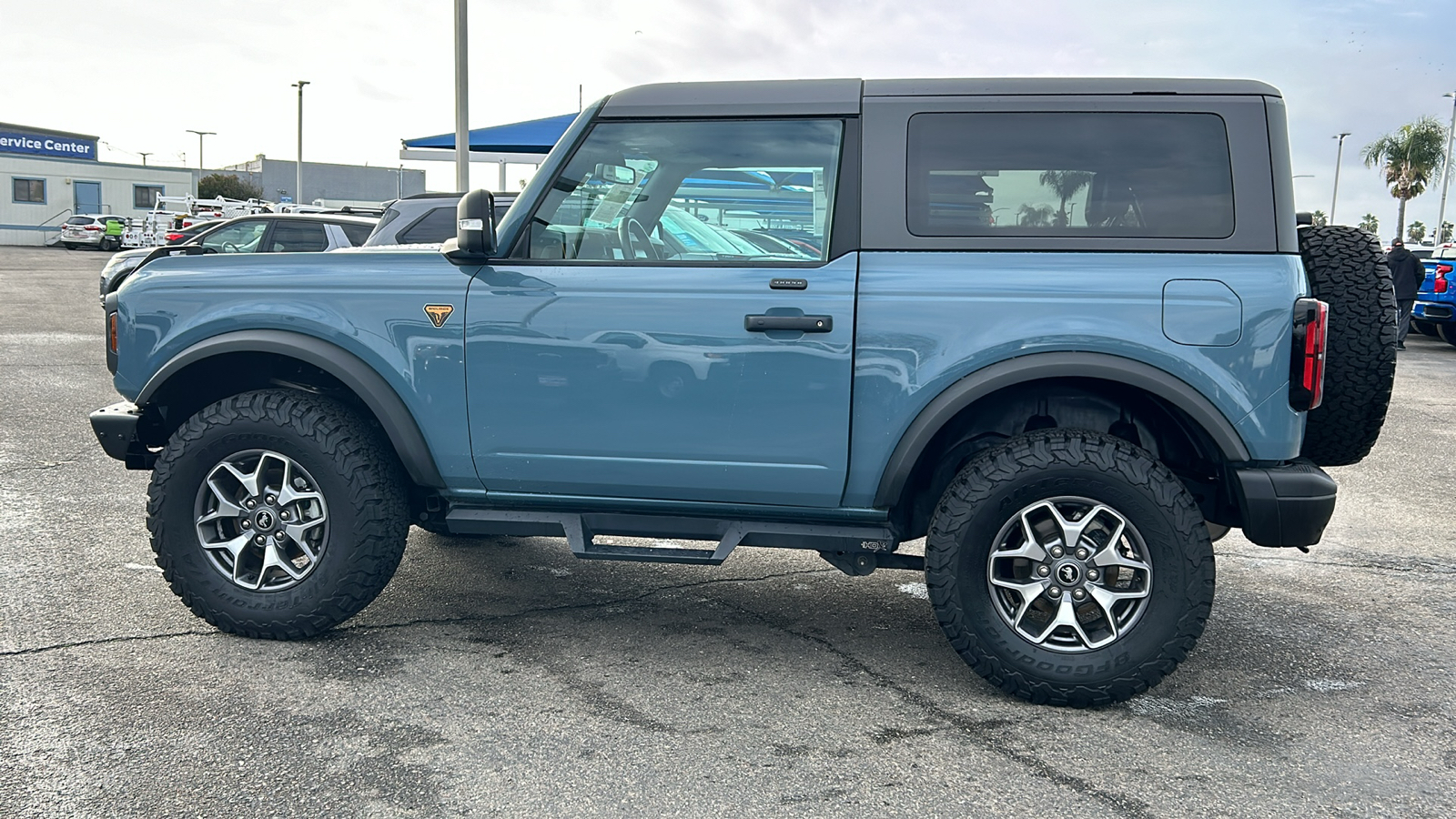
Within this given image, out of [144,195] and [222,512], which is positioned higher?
[144,195]

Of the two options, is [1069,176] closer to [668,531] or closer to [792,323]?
[792,323]

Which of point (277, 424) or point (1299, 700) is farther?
point (277, 424)

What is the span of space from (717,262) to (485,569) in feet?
6.80

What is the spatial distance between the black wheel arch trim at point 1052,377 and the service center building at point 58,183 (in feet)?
201

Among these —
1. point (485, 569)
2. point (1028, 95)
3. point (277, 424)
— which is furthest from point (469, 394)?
point (1028, 95)

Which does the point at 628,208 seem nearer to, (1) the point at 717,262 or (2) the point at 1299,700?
(1) the point at 717,262

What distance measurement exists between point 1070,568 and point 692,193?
178 centimetres

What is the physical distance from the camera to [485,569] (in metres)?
5.11

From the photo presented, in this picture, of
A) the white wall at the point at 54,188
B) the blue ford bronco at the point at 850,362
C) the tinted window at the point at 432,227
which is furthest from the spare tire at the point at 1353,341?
the white wall at the point at 54,188

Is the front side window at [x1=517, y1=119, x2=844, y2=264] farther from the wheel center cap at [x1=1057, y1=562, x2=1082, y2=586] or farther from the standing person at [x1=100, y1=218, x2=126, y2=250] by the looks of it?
the standing person at [x1=100, y1=218, x2=126, y2=250]

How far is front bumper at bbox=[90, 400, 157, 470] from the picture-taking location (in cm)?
425

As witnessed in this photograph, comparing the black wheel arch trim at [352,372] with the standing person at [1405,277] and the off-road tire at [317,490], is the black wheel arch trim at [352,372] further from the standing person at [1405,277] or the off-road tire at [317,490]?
the standing person at [1405,277]

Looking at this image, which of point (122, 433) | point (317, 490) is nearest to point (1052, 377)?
point (317, 490)

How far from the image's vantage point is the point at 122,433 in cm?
425
